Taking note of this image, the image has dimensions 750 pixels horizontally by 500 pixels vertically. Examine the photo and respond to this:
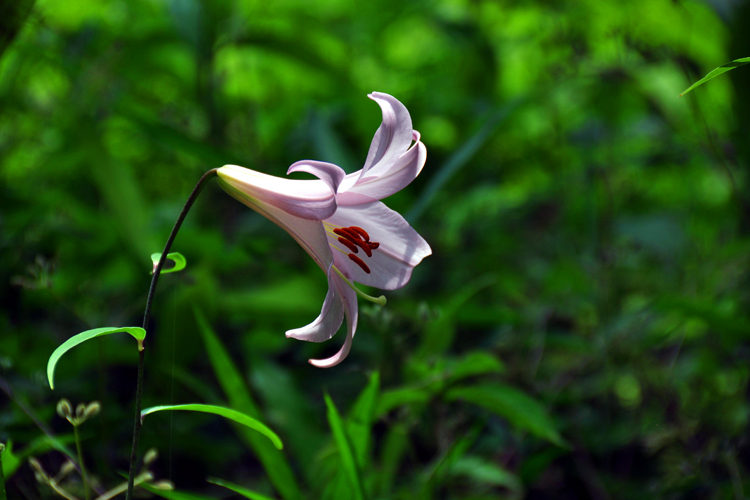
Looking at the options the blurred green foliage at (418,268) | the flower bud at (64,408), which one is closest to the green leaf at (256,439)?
the blurred green foliage at (418,268)

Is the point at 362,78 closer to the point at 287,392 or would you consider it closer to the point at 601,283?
the point at 601,283

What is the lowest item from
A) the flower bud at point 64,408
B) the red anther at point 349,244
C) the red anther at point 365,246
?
the flower bud at point 64,408

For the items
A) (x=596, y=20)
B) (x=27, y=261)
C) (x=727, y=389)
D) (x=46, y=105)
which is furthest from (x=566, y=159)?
(x=46, y=105)

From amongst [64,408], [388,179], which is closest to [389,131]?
[388,179]

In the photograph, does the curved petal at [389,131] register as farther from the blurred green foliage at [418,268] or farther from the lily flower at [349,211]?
the blurred green foliage at [418,268]

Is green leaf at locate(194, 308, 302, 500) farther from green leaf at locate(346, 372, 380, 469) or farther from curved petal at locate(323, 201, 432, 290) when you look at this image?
curved petal at locate(323, 201, 432, 290)

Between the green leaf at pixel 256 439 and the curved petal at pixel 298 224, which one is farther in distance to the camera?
the green leaf at pixel 256 439
